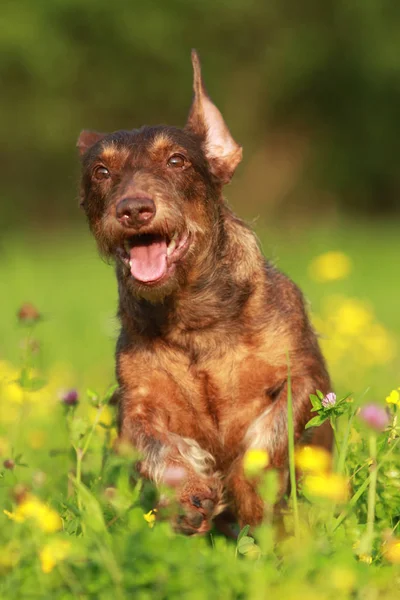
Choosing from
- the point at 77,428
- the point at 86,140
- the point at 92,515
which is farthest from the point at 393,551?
the point at 86,140

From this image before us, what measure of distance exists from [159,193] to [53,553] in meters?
2.06

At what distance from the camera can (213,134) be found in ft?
17.9

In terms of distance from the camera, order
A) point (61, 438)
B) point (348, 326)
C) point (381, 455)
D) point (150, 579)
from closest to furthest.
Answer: point (150, 579) < point (381, 455) < point (61, 438) < point (348, 326)

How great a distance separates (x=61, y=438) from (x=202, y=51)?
103 feet

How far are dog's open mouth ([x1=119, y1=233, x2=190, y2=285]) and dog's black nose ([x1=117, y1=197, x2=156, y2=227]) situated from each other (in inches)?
6.9

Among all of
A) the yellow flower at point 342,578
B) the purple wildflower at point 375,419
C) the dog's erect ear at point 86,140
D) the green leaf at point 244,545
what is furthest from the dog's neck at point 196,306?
the yellow flower at point 342,578

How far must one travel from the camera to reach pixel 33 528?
3240 mm

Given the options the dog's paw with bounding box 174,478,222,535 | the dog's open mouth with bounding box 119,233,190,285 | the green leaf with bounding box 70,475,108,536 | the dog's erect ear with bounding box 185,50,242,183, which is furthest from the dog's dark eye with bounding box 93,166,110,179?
the green leaf with bounding box 70,475,108,536

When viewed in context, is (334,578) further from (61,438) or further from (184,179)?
(61,438)

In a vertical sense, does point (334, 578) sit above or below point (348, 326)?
above

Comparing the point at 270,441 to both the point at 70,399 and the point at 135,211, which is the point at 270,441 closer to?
the point at 70,399

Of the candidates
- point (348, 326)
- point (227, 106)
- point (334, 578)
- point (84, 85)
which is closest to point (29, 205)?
point (84, 85)

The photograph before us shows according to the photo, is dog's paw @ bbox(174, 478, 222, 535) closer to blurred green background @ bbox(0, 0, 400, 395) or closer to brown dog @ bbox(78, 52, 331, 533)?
brown dog @ bbox(78, 52, 331, 533)

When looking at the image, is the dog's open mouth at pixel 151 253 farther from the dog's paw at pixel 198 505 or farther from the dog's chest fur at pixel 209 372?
the dog's paw at pixel 198 505
